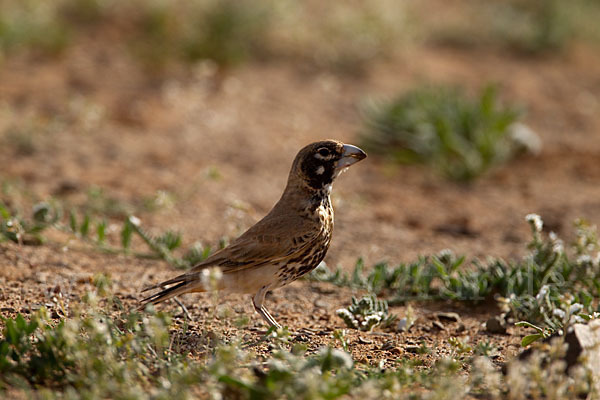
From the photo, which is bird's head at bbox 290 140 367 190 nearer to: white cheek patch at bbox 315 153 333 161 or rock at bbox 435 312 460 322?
white cheek patch at bbox 315 153 333 161

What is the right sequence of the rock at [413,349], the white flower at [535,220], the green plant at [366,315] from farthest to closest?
the white flower at [535,220] → the green plant at [366,315] → the rock at [413,349]

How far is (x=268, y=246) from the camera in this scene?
4.22 meters

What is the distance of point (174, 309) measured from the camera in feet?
15.2

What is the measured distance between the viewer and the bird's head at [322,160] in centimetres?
444

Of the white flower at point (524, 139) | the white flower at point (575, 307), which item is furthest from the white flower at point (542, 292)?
the white flower at point (524, 139)

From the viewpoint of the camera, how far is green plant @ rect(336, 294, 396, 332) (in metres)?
4.39

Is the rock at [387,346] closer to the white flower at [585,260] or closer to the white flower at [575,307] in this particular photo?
the white flower at [575,307]

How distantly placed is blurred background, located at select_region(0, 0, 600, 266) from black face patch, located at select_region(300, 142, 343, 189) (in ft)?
4.83

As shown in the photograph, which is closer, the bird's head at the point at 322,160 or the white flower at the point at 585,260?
the bird's head at the point at 322,160

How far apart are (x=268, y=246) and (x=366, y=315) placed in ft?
2.37

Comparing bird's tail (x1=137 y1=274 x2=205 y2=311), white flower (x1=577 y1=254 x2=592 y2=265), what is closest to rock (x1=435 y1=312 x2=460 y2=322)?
white flower (x1=577 y1=254 x2=592 y2=265)

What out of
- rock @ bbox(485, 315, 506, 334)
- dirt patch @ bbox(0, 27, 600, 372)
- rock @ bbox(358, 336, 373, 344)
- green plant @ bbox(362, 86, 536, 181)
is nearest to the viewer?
A: rock @ bbox(358, 336, 373, 344)

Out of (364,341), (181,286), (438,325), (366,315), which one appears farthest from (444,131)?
(181,286)

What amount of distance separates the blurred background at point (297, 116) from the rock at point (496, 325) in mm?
1478
